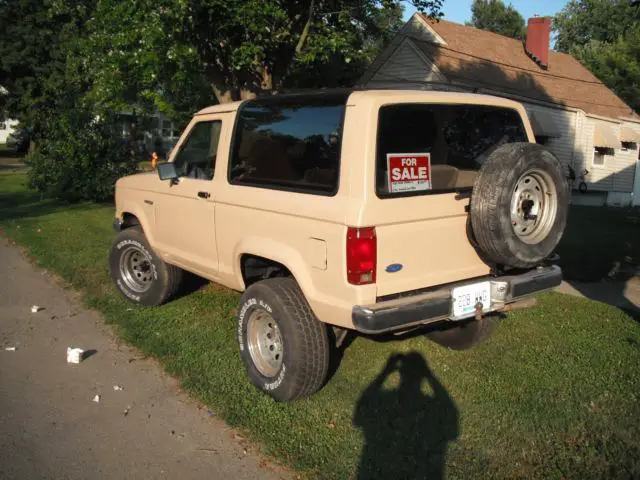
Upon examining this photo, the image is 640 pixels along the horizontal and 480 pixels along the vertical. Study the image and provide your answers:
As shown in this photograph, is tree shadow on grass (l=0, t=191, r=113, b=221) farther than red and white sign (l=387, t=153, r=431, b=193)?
Yes

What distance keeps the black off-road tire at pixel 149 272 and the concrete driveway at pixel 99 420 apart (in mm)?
606

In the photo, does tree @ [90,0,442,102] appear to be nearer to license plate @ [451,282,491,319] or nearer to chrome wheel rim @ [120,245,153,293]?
chrome wheel rim @ [120,245,153,293]

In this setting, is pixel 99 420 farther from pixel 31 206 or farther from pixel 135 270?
pixel 31 206

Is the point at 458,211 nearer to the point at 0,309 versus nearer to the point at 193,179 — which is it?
the point at 193,179

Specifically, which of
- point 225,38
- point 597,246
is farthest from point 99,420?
point 597,246

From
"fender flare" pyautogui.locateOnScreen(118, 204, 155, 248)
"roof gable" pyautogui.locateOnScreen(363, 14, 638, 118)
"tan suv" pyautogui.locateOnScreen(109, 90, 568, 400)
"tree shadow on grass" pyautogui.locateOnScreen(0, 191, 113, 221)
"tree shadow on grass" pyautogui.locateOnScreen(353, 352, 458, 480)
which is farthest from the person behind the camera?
"roof gable" pyautogui.locateOnScreen(363, 14, 638, 118)

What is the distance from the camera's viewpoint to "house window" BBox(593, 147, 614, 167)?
20.9m

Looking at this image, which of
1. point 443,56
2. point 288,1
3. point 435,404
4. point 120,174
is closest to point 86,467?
point 435,404

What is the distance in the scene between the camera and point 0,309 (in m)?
6.16

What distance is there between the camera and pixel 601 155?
69.1 feet

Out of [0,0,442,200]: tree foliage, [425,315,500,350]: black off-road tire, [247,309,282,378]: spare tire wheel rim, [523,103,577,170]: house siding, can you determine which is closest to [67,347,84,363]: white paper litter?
[247,309,282,378]: spare tire wheel rim

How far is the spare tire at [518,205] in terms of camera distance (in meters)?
3.66

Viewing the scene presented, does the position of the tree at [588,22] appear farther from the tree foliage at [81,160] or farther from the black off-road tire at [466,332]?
the black off-road tire at [466,332]

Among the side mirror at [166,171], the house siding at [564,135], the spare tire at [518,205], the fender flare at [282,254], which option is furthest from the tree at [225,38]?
the house siding at [564,135]
